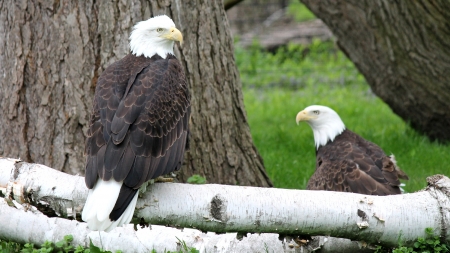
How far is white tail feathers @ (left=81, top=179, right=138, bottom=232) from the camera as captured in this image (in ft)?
11.2

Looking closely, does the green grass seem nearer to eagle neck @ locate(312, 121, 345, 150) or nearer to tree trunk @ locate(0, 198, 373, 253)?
eagle neck @ locate(312, 121, 345, 150)

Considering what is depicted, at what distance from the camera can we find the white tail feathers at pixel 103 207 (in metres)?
3.42

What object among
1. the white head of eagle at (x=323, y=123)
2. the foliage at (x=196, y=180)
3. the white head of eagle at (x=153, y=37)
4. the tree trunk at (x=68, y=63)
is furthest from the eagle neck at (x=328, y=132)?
the white head of eagle at (x=153, y=37)

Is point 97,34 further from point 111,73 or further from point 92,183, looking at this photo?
point 92,183

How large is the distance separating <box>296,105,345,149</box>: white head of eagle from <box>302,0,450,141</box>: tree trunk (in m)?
1.59

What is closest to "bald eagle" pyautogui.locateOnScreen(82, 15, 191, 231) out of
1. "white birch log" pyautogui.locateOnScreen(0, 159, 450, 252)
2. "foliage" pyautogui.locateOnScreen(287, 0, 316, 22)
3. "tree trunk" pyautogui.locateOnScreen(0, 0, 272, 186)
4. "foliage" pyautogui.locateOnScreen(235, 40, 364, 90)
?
"white birch log" pyautogui.locateOnScreen(0, 159, 450, 252)

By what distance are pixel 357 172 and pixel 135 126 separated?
192cm

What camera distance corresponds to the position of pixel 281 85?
1285 cm

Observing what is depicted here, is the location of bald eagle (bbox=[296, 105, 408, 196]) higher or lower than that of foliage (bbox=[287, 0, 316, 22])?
higher

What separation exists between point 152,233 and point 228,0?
3.67m

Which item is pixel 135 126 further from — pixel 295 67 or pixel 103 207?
pixel 295 67

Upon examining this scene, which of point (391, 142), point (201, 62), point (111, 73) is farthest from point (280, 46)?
point (111, 73)

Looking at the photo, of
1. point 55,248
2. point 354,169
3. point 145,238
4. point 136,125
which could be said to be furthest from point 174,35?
point 354,169

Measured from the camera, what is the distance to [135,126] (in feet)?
12.3
